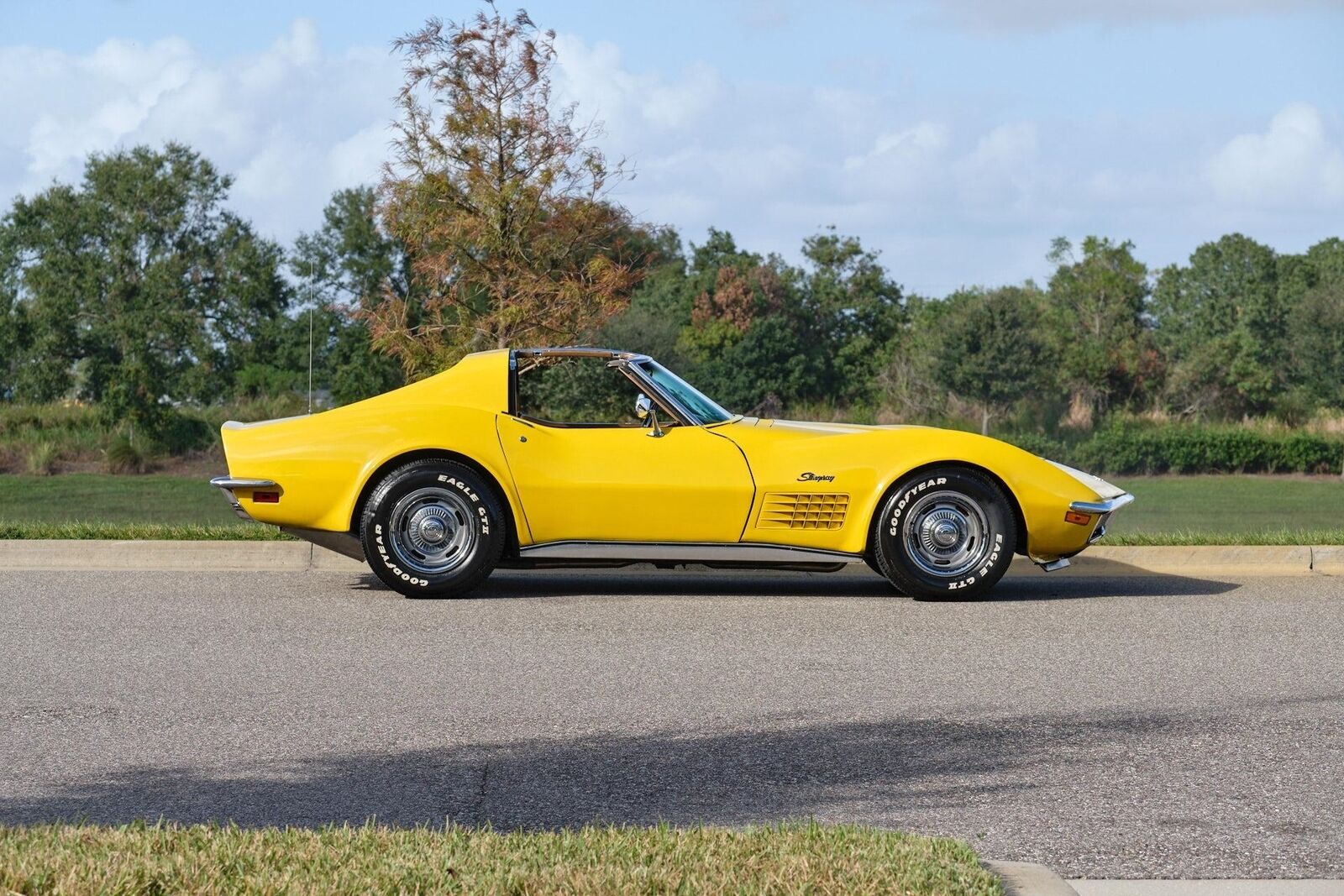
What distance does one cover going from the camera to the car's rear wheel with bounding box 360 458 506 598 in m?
9.69

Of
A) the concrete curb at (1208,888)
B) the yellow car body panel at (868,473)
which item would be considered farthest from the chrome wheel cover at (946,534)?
the concrete curb at (1208,888)

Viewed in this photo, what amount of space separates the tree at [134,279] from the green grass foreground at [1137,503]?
46.0ft

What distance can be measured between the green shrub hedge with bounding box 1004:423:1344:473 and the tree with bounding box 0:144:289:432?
70.0 ft

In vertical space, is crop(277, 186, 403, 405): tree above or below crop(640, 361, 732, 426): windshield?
above

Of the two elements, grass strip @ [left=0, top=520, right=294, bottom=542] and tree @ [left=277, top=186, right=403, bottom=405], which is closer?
grass strip @ [left=0, top=520, right=294, bottom=542]

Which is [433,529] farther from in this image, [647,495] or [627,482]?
[647,495]

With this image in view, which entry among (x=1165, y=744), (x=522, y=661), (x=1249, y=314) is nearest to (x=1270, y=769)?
(x=1165, y=744)

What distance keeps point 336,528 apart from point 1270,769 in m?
6.01

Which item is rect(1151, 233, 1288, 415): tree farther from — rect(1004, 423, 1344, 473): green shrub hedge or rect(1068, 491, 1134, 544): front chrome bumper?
rect(1068, 491, 1134, 544): front chrome bumper

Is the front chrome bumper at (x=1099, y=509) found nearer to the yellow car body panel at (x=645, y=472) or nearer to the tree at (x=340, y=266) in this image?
the yellow car body panel at (x=645, y=472)

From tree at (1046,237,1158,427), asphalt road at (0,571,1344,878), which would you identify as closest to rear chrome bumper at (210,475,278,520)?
asphalt road at (0,571,1344,878)

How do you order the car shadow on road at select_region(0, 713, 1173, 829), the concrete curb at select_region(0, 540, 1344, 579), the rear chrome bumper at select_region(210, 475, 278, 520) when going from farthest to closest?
1. the concrete curb at select_region(0, 540, 1344, 579)
2. the rear chrome bumper at select_region(210, 475, 278, 520)
3. the car shadow on road at select_region(0, 713, 1173, 829)

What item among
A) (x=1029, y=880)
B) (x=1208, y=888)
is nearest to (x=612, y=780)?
(x=1029, y=880)

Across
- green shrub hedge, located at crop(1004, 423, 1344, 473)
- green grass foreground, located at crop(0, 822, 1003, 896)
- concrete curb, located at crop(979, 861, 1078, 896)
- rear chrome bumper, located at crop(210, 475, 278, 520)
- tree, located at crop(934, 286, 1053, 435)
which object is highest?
tree, located at crop(934, 286, 1053, 435)
